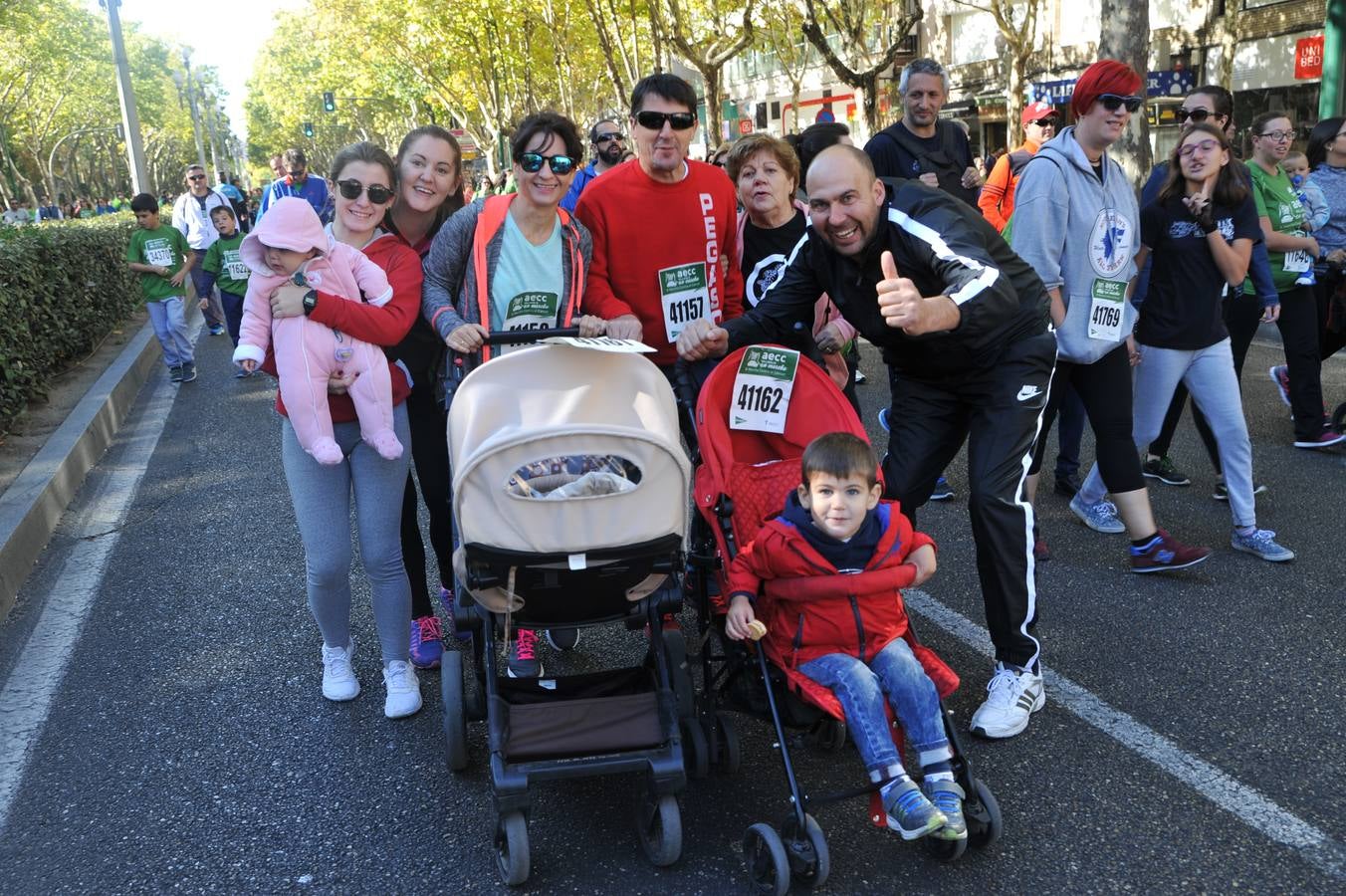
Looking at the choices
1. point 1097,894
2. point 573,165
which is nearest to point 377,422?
point 573,165

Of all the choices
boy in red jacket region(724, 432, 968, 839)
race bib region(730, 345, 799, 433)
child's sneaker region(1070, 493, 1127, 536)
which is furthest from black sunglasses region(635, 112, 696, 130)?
child's sneaker region(1070, 493, 1127, 536)

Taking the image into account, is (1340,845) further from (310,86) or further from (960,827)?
(310,86)

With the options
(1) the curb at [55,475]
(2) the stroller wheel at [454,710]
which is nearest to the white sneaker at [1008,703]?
(2) the stroller wheel at [454,710]

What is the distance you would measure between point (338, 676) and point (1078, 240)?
3392 mm

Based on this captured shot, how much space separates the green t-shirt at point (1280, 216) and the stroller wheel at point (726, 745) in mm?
4815

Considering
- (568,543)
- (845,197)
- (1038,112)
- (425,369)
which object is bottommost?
(568,543)

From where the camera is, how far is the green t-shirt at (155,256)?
1130 cm

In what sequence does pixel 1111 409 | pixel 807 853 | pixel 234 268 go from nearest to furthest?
1. pixel 807 853
2. pixel 1111 409
3. pixel 234 268

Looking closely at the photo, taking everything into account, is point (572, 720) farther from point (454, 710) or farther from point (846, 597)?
point (846, 597)

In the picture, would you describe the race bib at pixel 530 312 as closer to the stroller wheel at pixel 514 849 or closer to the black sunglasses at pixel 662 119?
the black sunglasses at pixel 662 119

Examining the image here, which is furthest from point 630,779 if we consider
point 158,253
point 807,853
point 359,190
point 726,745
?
point 158,253

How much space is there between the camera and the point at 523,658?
4.13m

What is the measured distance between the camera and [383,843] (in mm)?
3172

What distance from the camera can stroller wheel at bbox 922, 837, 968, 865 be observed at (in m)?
2.87
